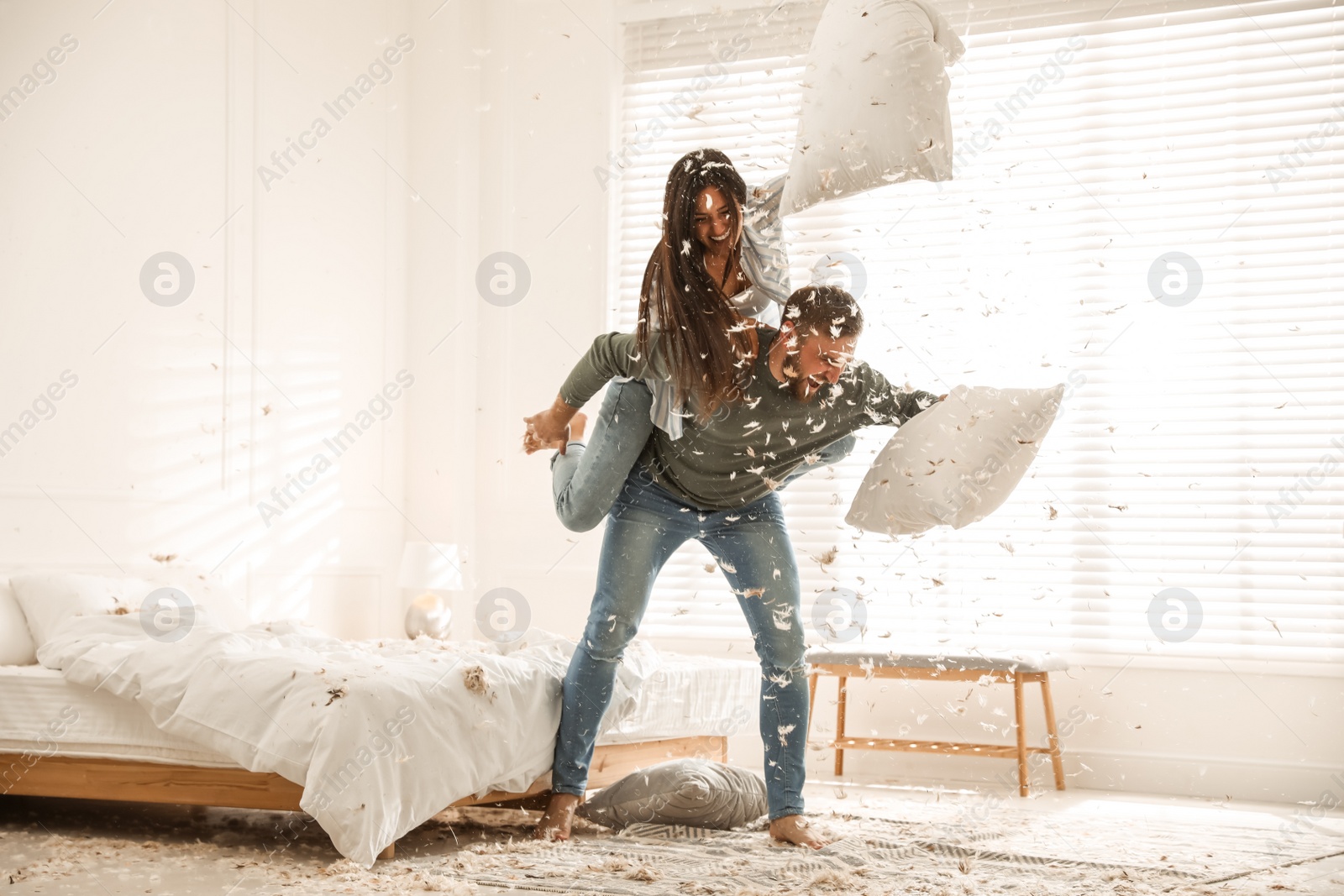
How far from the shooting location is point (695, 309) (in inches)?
90.8

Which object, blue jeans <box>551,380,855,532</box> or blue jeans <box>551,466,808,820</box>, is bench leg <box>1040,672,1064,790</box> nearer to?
blue jeans <box>551,466,808,820</box>

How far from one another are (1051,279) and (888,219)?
2.04 ft

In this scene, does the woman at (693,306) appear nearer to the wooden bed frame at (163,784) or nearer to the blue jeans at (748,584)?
the blue jeans at (748,584)

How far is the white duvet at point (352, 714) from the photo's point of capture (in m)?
2.25

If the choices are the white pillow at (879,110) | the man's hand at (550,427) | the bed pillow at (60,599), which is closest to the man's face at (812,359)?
the white pillow at (879,110)

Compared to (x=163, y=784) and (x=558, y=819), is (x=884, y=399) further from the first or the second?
(x=163, y=784)

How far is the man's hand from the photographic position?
2508mm

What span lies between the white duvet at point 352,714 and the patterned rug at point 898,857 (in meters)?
0.18

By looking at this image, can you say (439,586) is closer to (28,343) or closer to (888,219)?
(28,343)

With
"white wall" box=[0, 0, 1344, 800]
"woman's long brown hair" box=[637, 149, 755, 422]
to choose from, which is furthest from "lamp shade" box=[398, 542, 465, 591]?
"woman's long brown hair" box=[637, 149, 755, 422]

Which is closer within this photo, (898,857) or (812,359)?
(812,359)

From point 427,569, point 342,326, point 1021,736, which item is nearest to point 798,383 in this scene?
point 1021,736

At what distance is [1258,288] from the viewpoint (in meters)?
4.05

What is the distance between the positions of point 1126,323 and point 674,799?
8.19ft
